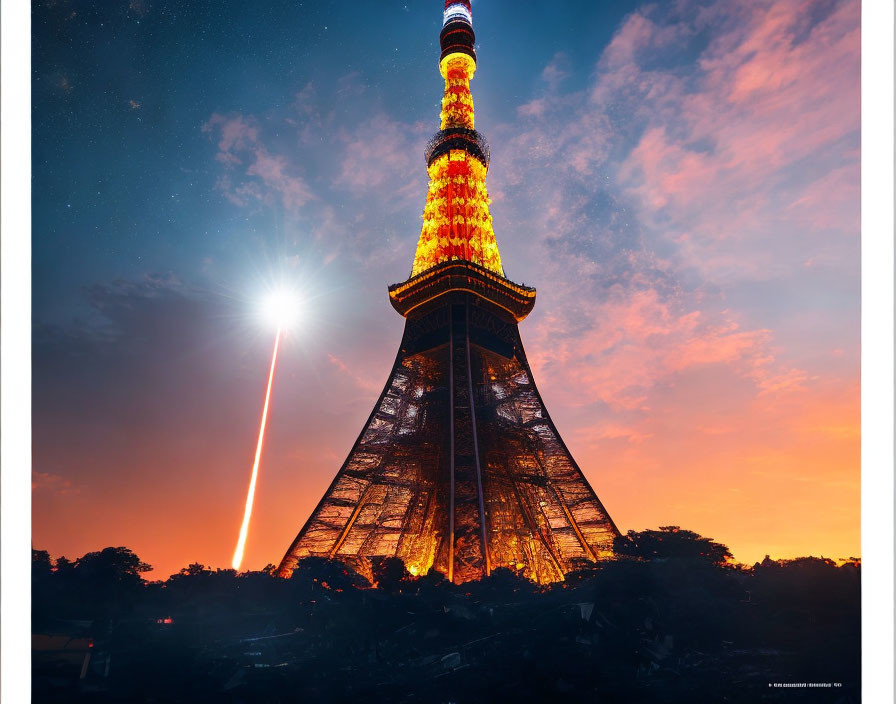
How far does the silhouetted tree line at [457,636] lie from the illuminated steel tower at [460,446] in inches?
158

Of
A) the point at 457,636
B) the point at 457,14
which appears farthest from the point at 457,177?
the point at 457,636

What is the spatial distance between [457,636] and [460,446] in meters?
8.22

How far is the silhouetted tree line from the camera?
604 cm

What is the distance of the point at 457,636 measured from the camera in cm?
745

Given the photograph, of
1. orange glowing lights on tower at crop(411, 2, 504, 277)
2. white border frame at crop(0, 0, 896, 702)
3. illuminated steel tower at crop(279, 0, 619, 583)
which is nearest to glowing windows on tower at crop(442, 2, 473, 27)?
orange glowing lights on tower at crop(411, 2, 504, 277)

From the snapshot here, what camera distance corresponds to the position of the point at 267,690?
6.36m

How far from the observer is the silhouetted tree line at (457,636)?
6.04m

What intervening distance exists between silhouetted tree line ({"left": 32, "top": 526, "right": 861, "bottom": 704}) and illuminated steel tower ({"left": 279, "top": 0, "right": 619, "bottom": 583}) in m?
4.03
